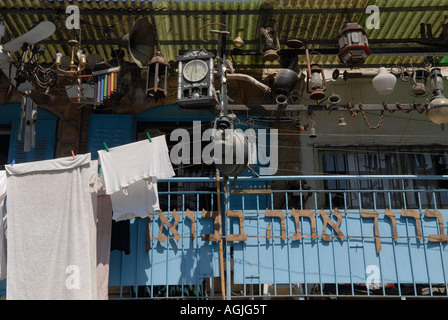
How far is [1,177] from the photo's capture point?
21.1 feet

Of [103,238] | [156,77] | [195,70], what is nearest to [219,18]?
[195,70]

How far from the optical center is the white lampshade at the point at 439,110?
6855mm

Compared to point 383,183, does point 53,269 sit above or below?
below

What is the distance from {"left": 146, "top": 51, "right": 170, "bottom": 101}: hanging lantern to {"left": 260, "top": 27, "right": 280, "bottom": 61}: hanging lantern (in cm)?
160

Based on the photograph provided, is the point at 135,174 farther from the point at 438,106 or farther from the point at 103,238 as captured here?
the point at 438,106

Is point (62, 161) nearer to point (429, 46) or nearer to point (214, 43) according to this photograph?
point (214, 43)

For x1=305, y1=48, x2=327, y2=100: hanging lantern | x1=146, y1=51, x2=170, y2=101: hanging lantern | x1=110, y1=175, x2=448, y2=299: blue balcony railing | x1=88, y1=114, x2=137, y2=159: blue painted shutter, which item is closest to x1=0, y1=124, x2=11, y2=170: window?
x1=88, y1=114, x2=137, y2=159: blue painted shutter

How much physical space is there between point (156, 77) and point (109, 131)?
2078 millimetres

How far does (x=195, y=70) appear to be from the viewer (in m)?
7.05
